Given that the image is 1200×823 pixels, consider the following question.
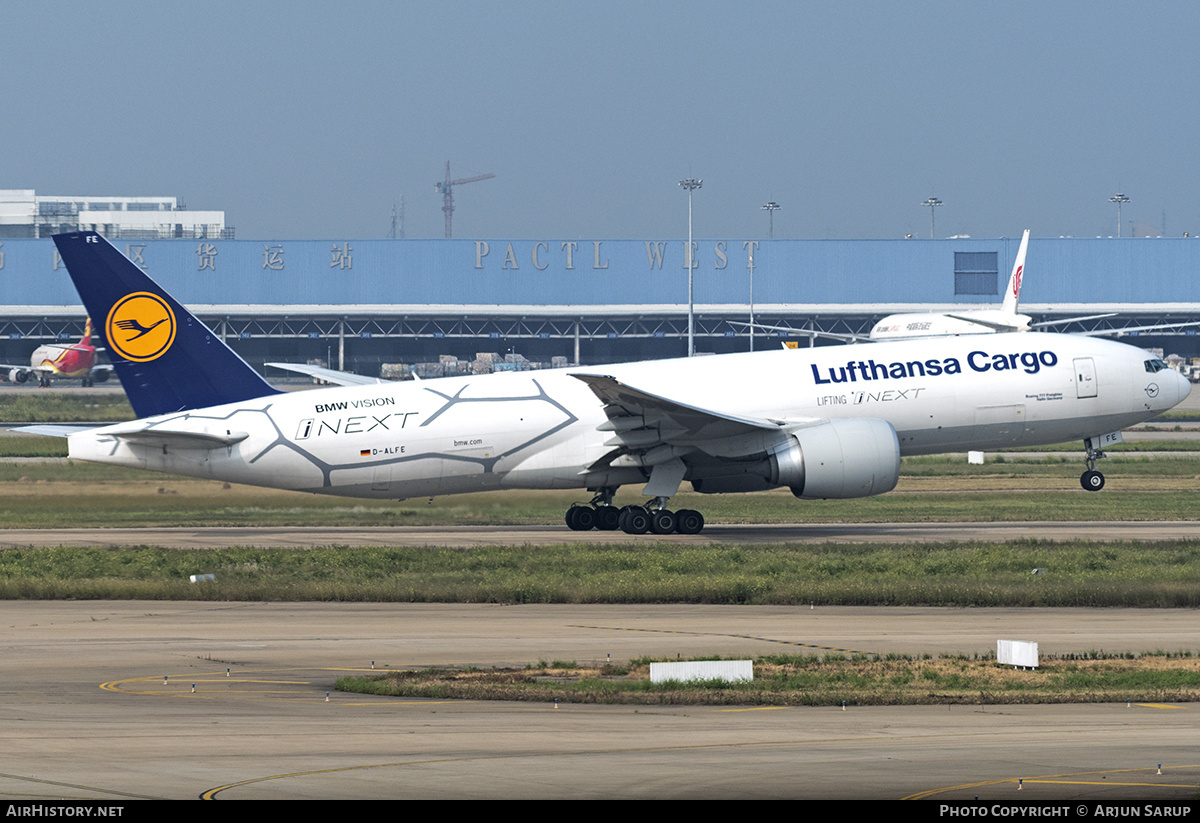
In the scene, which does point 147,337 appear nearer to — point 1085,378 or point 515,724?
point 515,724

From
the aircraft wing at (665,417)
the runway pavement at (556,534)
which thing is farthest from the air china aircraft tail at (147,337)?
the aircraft wing at (665,417)

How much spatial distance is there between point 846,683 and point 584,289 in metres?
133

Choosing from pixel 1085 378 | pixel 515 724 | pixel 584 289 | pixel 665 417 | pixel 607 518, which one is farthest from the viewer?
pixel 584 289

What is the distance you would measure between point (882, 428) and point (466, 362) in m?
111

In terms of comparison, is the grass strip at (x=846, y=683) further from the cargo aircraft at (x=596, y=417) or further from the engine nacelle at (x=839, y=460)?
the cargo aircraft at (x=596, y=417)

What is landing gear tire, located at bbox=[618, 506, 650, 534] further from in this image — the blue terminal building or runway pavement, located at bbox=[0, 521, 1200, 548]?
the blue terminal building

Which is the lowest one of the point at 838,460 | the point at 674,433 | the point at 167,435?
the point at 838,460

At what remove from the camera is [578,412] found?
1512 inches

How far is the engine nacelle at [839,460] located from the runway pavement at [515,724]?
11240mm

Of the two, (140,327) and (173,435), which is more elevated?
(140,327)

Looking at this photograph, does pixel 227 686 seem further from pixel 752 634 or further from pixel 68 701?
pixel 752 634

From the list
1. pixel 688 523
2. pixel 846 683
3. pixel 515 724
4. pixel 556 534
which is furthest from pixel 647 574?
pixel 515 724

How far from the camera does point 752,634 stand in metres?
22.9
